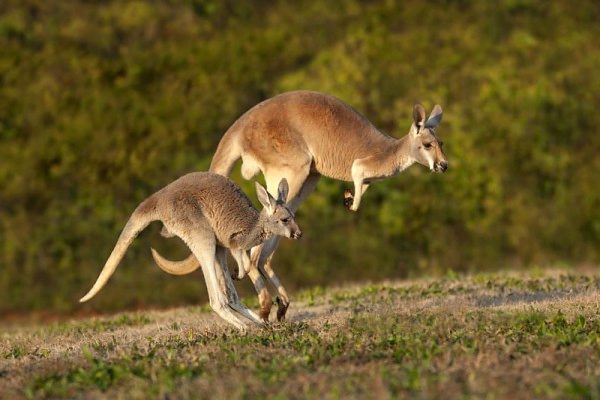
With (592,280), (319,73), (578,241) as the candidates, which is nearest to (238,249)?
(592,280)

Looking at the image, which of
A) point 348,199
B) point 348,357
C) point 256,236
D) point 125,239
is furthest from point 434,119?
point 348,357

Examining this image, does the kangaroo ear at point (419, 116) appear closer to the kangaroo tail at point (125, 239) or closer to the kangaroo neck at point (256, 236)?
the kangaroo neck at point (256, 236)

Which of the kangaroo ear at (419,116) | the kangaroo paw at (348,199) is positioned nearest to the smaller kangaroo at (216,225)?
the kangaroo paw at (348,199)

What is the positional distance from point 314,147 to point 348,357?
3.52 m

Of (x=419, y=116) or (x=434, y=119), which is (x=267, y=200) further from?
(x=434, y=119)

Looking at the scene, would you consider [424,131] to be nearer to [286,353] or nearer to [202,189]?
[202,189]

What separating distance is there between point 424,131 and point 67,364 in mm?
4249

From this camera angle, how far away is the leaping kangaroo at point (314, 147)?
1055 centimetres

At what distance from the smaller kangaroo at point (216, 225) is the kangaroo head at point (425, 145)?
1498 millimetres

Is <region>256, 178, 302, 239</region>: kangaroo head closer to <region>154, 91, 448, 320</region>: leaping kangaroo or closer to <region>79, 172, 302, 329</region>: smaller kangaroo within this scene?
<region>79, 172, 302, 329</region>: smaller kangaroo

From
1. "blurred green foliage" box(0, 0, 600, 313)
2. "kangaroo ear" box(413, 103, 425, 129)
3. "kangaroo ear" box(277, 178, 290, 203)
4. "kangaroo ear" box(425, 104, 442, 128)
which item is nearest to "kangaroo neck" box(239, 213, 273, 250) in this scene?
"kangaroo ear" box(277, 178, 290, 203)

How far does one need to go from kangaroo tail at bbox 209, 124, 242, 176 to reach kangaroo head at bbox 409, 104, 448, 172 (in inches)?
58.6

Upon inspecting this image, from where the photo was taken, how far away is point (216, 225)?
367 inches

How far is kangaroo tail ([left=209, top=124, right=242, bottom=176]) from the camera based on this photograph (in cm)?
1080
